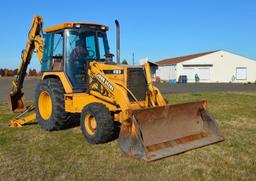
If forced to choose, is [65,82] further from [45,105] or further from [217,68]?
[217,68]

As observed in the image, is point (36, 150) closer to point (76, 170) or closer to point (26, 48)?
point (76, 170)

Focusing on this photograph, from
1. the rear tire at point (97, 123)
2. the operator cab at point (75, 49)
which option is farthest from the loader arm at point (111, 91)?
the operator cab at point (75, 49)

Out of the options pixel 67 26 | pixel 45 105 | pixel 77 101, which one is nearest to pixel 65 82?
pixel 77 101

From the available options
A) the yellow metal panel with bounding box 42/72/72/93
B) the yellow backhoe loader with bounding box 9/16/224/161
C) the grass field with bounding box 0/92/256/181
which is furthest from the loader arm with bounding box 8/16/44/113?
the grass field with bounding box 0/92/256/181

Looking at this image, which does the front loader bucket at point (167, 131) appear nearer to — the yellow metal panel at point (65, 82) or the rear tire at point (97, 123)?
the rear tire at point (97, 123)

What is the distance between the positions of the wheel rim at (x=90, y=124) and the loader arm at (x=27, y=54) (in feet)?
10.5

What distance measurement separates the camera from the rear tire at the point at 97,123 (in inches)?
264

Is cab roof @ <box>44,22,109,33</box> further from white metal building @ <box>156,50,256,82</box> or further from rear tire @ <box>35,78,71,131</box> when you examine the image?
white metal building @ <box>156,50,256,82</box>

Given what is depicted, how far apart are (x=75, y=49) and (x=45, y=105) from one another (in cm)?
192

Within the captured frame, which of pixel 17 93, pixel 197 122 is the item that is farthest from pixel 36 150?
pixel 17 93

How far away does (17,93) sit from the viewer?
10391 millimetres

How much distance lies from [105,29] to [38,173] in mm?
4681


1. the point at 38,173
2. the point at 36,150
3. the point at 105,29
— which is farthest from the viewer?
the point at 105,29

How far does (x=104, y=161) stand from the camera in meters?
5.91
